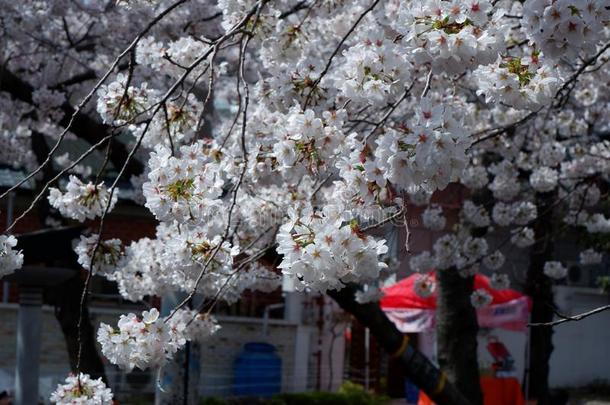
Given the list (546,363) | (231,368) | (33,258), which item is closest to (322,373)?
(231,368)

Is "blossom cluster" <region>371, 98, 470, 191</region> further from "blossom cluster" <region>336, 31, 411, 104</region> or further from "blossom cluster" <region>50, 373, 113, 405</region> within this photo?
"blossom cluster" <region>50, 373, 113, 405</region>

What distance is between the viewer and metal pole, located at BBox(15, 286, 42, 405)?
25.0 ft

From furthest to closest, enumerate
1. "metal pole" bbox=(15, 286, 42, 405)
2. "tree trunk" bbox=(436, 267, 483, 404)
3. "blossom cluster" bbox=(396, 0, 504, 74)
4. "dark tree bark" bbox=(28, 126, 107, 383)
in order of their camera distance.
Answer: "dark tree bark" bbox=(28, 126, 107, 383) < "tree trunk" bbox=(436, 267, 483, 404) < "metal pole" bbox=(15, 286, 42, 405) < "blossom cluster" bbox=(396, 0, 504, 74)

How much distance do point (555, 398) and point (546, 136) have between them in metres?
4.93

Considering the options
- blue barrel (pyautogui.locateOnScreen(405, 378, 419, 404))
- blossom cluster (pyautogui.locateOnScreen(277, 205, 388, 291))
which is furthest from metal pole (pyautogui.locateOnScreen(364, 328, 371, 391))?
blossom cluster (pyautogui.locateOnScreen(277, 205, 388, 291))

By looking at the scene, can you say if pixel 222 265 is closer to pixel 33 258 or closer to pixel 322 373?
→ pixel 33 258

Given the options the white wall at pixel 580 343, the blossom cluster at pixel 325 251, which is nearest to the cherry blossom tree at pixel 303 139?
the blossom cluster at pixel 325 251

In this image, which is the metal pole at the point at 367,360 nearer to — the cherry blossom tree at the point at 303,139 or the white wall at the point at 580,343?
the white wall at the point at 580,343

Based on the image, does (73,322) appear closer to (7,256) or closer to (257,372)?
(7,256)

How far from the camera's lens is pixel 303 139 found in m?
3.74

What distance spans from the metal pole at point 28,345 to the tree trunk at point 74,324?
162 cm

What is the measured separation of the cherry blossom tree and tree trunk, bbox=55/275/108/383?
1.24m

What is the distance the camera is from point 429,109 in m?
3.08

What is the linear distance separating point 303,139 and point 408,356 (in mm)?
4470
